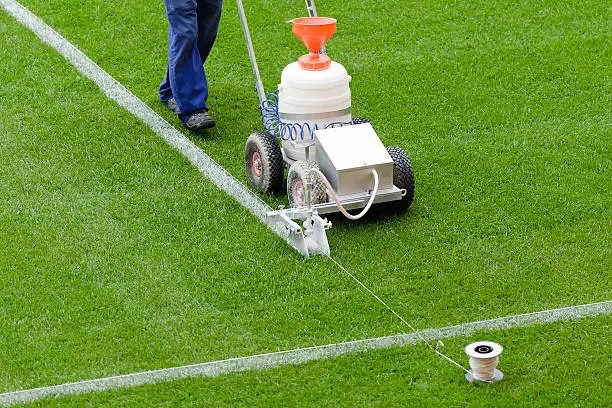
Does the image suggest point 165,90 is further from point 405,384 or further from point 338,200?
point 405,384

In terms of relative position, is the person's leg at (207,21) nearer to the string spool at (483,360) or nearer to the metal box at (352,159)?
the metal box at (352,159)

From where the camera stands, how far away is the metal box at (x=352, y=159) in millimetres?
5199

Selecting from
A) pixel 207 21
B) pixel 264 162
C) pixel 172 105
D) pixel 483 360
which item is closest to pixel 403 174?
pixel 264 162

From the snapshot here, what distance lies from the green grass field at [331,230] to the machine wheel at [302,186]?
22 centimetres

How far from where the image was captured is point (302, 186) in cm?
535

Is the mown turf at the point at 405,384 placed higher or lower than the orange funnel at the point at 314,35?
lower

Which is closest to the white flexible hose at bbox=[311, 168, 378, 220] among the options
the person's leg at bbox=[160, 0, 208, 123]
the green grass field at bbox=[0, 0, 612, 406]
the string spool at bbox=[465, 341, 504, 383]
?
the green grass field at bbox=[0, 0, 612, 406]

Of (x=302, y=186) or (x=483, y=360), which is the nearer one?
(x=483, y=360)

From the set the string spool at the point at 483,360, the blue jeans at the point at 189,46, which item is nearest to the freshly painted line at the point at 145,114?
the blue jeans at the point at 189,46

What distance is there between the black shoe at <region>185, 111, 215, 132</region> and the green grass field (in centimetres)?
9

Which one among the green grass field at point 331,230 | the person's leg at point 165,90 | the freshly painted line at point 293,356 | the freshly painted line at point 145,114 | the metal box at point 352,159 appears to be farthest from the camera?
the person's leg at point 165,90

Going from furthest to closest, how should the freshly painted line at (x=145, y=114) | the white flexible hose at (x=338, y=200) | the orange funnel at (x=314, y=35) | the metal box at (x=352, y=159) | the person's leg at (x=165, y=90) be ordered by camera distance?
the person's leg at (x=165, y=90)
the freshly painted line at (x=145, y=114)
the orange funnel at (x=314, y=35)
the metal box at (x=352, y=159)
the white flexible hose at (x=338, y=200)

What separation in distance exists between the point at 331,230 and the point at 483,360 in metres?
1.48

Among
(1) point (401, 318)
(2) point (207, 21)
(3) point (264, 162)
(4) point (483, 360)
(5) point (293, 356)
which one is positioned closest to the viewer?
(4) point (483, 360)
